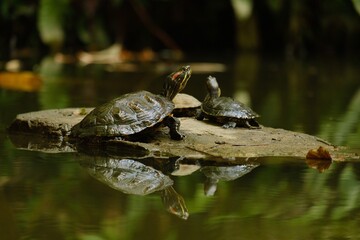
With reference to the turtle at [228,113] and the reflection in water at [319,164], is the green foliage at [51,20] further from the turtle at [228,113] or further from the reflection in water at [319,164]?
the reflection in water at [319,164]

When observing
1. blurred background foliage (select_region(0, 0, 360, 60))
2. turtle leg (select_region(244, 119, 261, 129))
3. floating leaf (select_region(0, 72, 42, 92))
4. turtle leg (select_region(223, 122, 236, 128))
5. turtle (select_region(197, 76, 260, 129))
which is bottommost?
blurred background foliage (select_region(0, 0, 360, 60))

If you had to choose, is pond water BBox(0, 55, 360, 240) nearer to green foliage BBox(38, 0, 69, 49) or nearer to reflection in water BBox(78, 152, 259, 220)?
reflection in water BBox(78, 152, 259, 220)

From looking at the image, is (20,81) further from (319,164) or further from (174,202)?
(174,202)

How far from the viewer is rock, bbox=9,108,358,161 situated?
2.83 metres

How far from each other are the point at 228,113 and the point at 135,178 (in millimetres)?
870

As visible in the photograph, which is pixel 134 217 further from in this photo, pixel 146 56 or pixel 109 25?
pixel 109 25

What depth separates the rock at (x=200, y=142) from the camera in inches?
111

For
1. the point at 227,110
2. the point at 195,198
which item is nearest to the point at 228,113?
the point at 227,110

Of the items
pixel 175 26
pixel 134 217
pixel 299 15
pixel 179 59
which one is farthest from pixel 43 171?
pixel 175 26

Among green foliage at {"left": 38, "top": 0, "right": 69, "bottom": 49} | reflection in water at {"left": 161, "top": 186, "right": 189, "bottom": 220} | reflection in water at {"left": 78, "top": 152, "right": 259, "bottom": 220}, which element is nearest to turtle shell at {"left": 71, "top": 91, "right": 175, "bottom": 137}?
reflection in water at {"left": 78, "top": 152, "right": 259, "bottom": 220}

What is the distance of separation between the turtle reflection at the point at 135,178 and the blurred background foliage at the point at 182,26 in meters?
6.48

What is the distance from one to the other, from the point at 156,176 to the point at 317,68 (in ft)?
18.1

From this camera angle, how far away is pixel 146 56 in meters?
9.05

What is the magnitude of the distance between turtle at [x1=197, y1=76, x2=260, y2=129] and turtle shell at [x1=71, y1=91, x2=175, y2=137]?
263 mm
